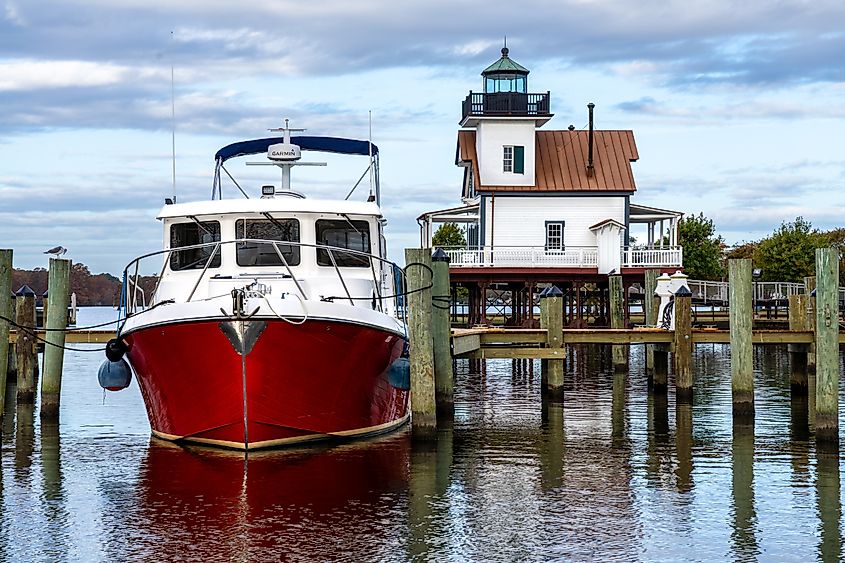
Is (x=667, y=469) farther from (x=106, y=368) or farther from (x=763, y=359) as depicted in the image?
(x=763, y=359)

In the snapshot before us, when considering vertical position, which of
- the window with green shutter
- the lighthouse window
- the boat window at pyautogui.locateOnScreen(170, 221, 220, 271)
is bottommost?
the boat window at pyautogui.locateOnScreen(170, 221, 220, 271)

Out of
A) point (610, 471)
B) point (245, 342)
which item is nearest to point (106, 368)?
point (245, 342)

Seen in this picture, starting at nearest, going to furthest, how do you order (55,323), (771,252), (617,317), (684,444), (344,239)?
(344,239), (684,444), (55,323), (617,317), (771,252)

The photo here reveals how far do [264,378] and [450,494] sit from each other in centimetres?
337

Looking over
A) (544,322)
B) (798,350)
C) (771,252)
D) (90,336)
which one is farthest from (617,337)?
(771,252)

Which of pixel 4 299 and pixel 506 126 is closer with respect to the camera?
pixel 4 299

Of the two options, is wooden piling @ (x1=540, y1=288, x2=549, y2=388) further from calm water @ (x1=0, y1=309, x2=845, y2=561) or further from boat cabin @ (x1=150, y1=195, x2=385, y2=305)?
boat cabin @ (x1=150, y1=195, x2=385, y2=305)

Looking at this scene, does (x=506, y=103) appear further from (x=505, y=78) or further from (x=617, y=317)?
(x=617, y=317)

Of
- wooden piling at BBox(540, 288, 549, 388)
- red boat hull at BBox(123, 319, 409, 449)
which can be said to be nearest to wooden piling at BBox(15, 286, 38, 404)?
red boat hull at BBox(123, 319, 409, 449)

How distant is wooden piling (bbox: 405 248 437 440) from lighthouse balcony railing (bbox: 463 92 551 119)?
107ft

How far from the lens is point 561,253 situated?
158 feet

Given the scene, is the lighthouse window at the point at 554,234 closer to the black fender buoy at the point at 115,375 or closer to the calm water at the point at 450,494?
the calm water at the point at 450,494

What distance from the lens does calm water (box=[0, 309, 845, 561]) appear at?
13867 mm

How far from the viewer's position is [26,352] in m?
25.0
